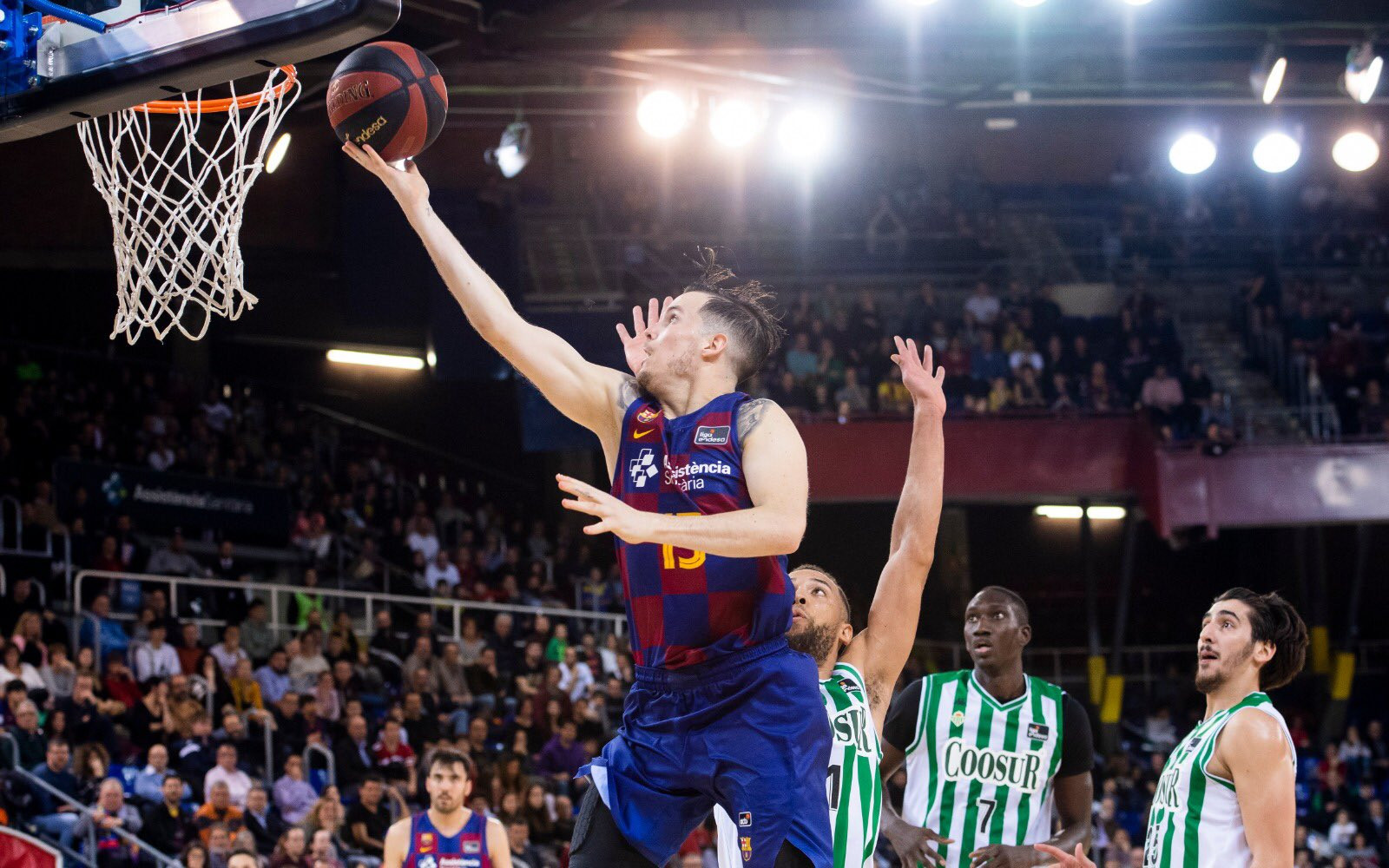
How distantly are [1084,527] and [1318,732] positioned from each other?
4.77m

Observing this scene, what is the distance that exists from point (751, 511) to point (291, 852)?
8017 millimetres

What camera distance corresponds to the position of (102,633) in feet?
43.8

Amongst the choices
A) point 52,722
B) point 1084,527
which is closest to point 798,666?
point 52,722

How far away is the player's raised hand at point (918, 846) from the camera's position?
573 centimetres

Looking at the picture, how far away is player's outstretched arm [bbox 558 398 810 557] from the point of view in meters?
3.52

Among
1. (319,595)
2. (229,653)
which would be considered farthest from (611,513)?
(319,595)

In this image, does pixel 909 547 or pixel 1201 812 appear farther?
pixel 909 547

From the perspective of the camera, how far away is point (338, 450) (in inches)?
846

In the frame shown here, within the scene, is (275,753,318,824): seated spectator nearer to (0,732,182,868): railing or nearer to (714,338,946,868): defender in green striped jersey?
(0,732,182,868): railing

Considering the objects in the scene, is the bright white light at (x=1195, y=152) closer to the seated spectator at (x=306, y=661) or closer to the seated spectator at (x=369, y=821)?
the seated spectator at (x=306, y=661)

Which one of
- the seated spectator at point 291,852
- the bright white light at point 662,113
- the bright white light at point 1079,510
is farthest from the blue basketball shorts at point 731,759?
the bright white light at point 1079,510

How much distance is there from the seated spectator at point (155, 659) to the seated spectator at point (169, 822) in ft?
6.49

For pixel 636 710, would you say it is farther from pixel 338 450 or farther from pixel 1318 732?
pixel 1318 732

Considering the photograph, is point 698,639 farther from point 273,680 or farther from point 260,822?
point 273,680
